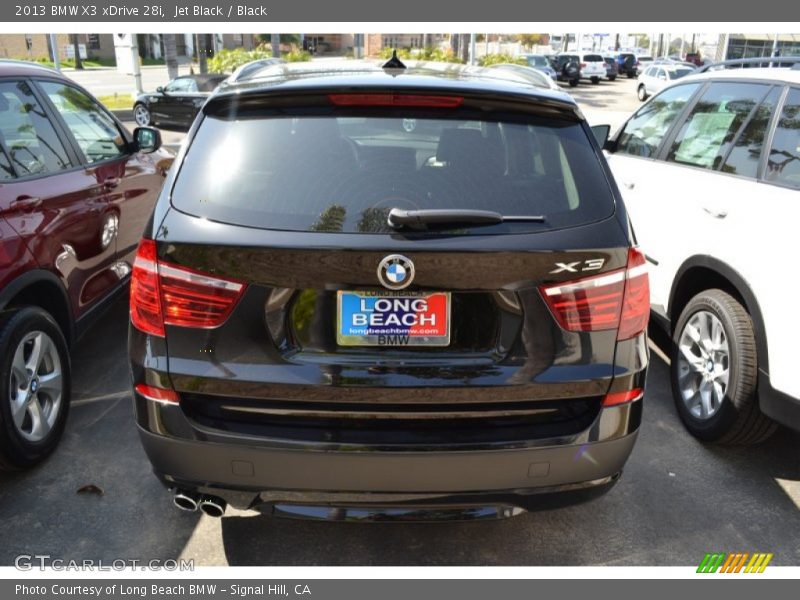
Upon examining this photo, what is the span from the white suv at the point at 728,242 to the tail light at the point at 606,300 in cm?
115

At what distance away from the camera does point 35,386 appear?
359 centimetres

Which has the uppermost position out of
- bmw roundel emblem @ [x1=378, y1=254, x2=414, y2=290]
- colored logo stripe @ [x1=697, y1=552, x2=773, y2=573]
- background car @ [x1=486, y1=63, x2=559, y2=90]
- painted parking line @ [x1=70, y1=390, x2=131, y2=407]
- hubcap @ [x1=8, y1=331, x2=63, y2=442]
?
background car @ [x1=486, y1=63, x2=559, y2=90]

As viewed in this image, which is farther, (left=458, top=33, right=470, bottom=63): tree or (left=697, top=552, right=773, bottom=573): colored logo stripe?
(left=458, top=33, right=470, bottom=63): tree

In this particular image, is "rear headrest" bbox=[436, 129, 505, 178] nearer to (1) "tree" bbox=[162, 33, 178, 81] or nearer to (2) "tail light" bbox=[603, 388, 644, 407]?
(2) "tail light" bbox=[603, 388, 644, 407]

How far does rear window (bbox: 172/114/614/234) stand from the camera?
2410 millimetres

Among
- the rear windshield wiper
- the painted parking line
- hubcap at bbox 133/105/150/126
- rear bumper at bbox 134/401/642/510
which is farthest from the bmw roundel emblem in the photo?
hubcap at bbox 133/105/150/126

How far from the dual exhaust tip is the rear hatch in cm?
30

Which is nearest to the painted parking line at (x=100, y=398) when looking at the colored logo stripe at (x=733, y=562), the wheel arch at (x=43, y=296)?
the wheel arch at (x=43, y=296)

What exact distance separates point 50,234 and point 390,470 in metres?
2.43

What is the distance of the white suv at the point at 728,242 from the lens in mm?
3379

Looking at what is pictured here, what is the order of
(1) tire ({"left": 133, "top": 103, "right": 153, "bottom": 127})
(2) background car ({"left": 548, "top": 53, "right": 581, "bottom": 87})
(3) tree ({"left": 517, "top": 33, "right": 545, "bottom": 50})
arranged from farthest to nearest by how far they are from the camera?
1. (3) tree ({"left": 517, "top": 33, "right": 545, "bottom": 50})
2. (2) background car ({"left": 548, "top": 53, "right": 581, "bottom": 87})
3. (1) tire ({"left": 133, "top": 103, "right": 153, "bottom": 127})

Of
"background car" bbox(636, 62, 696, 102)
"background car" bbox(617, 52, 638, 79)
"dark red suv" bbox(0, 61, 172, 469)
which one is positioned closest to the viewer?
"dark red suv" bbox(0, 61, 172, 469)

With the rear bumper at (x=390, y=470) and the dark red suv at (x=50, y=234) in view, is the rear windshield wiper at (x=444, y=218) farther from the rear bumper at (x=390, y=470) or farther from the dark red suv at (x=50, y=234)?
the dark red suv at (x=50, y=234)

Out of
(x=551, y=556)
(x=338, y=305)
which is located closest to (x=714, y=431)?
(x=551, y=556)
